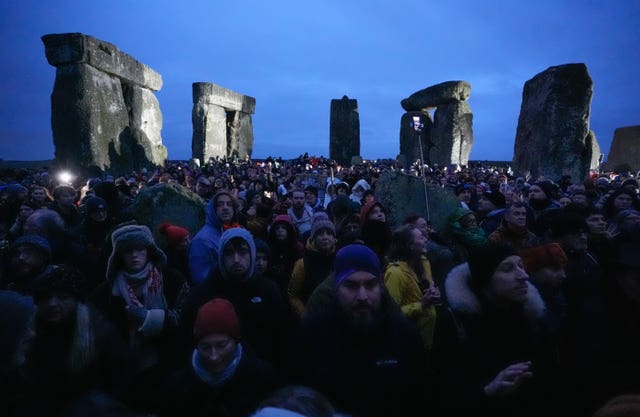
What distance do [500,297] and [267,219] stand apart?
413 centimetres

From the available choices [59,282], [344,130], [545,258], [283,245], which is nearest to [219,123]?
[344,130]

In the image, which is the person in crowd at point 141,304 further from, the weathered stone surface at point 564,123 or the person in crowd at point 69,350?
the weathered stone surface at point 564,123

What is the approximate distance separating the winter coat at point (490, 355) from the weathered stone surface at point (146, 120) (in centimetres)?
1465

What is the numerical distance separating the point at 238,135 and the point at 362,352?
21631 millimetres

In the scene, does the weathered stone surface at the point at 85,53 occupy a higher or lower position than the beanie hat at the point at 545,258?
higher

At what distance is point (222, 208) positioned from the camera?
3992 millimetres

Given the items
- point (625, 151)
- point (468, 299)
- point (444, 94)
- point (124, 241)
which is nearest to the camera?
point (468, 299)

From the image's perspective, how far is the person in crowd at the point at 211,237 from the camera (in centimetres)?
Answer: 356

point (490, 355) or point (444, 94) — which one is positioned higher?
point (444, 94)

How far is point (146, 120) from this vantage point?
50.8 ft

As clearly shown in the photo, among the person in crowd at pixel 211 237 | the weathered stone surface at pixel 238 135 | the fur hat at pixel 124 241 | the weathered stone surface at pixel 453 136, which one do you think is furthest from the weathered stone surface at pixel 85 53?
the weathered stone surface at pixel 453 136

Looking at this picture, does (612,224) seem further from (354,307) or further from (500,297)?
(354,307)

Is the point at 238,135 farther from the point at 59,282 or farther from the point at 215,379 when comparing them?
the point at 215,379

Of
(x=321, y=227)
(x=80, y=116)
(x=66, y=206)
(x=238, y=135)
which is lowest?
(x=321, y=227)
